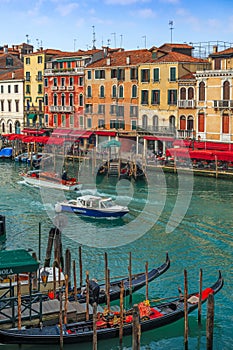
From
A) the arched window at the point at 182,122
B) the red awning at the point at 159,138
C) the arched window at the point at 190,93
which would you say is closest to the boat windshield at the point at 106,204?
the red awning at the point at 159,138

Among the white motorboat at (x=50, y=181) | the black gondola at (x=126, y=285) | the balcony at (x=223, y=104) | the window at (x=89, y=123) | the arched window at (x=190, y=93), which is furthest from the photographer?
the window at (x=89, y=123)

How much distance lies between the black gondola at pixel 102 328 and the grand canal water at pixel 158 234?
0.72 ft

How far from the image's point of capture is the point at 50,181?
2531 cm

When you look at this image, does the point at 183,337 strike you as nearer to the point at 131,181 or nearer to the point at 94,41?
the point at 131,181

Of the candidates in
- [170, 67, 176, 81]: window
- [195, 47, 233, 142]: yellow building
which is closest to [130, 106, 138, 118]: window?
[170, 67, 176, 81]: window

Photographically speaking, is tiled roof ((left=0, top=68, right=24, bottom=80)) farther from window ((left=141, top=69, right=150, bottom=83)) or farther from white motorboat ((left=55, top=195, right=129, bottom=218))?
white motorboat ((left=55, top=195, right=129, bottom=218))

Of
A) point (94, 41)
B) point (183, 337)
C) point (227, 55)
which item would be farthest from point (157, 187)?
point (94, 41)

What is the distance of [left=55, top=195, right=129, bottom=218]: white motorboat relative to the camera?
19.5m

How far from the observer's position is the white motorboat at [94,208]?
19.5m

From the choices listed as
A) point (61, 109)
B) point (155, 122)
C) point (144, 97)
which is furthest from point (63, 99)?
point (155, 122)

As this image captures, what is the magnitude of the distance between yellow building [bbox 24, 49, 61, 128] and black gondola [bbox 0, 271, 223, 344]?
28.7 metres

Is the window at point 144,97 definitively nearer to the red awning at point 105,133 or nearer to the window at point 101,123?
the red awning at point 105,133

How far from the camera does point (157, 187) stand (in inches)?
987

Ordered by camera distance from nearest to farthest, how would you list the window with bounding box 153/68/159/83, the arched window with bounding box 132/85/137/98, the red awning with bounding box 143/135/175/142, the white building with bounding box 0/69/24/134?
the red awning with bounding box 143/135/175/142 → the window with bounding box 153/68/159/83 → the arched window with bounding box 132/85/137/98 → the white building with bounding box 0/69/24/134
